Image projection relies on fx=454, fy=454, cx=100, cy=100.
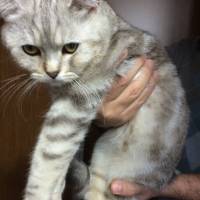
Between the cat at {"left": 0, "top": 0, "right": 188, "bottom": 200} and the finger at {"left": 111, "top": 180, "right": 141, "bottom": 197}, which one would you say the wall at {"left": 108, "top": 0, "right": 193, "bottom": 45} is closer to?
the cat at {"left": 0, "top": 0, "right": 188, "bottom": 200}

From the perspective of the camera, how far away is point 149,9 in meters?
1.94

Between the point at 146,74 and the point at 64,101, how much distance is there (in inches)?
8.0

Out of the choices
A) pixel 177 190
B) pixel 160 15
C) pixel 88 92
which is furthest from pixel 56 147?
pixel 160 15

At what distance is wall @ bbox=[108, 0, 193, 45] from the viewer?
6.25ft

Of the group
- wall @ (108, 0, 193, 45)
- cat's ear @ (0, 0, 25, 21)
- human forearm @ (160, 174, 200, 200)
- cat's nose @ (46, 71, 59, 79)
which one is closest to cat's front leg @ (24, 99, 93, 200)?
cat's nose @ (46, 71, 59, 79)

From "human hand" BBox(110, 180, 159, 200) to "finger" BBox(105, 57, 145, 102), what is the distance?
7.9 inches

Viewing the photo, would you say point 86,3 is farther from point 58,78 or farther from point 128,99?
point 128,99

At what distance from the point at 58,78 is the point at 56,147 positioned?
0.55 feet

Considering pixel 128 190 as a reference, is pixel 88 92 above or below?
above

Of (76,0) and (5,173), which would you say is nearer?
(76,0)

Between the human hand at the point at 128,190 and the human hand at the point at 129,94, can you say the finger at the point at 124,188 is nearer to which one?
the human hand at the point at 128,190

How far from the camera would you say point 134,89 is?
3.58ft

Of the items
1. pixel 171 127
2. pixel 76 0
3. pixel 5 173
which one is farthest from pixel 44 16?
pixel 5 173

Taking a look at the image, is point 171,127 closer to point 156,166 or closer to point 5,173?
point 156,166
